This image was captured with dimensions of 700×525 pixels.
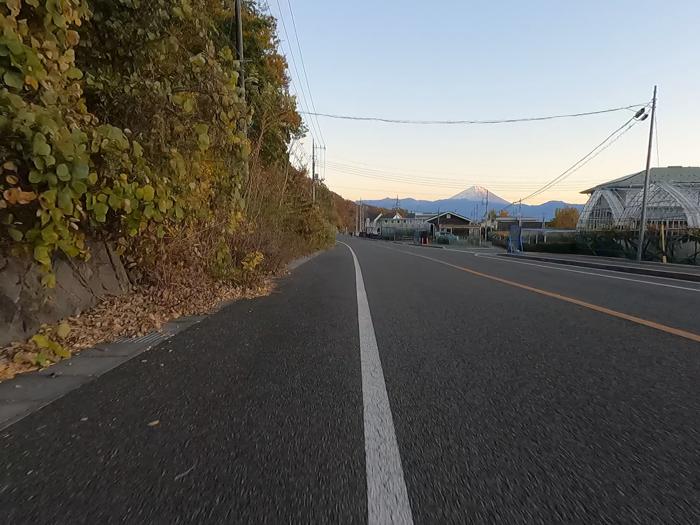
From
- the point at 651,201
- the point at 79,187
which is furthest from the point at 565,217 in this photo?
the point at 79,187

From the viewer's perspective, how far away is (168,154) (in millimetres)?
4934

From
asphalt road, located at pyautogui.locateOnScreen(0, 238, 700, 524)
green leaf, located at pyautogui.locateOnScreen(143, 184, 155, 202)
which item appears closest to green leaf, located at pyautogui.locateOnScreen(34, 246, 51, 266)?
green leaf, located at pyautogui.locateOnScreen(143, 184, 155, 202)

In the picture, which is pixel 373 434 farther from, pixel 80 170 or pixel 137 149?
pixel 137 149

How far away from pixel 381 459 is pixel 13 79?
361cm

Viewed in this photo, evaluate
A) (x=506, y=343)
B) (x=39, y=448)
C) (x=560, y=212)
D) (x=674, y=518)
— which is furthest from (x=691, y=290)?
(x=560, y=212)

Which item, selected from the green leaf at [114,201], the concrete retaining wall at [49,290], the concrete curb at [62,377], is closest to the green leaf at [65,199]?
the green leaf at [114,201]

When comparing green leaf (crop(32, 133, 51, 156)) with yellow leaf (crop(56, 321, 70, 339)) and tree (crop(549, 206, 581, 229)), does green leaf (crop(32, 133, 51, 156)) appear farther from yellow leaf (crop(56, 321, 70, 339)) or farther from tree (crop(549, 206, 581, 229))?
tree (crop(549, 206, 581, 229))

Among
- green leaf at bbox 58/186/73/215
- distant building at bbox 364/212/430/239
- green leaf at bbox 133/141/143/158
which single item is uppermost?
green leaf at bbox 133/141/143/158

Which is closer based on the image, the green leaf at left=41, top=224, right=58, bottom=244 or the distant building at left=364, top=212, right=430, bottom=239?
the green leaf at left=41, top=224, right=58, bottom=244

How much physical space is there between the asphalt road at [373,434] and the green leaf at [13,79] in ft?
7.43

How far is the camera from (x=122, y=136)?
4035mm

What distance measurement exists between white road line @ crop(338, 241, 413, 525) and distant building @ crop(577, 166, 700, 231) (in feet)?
123

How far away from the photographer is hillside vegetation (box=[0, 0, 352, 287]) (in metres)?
3.48

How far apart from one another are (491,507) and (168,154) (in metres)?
4.48
